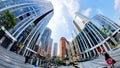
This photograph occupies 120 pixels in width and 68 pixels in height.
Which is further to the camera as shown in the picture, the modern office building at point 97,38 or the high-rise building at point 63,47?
the high-rise building at point 63,47

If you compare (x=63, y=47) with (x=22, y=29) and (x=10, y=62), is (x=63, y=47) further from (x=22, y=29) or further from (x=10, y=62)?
(x=10, y=62)

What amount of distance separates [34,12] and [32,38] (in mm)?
17369

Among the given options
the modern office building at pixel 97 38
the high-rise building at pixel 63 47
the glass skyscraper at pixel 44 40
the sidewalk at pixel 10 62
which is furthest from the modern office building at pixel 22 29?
the high-rise building at pixel 63 47

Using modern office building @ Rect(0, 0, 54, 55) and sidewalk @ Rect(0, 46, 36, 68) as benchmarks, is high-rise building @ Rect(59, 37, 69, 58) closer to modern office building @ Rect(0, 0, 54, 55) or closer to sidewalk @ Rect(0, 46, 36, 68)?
modern office building @ Rect(0, 0, 54, 55)

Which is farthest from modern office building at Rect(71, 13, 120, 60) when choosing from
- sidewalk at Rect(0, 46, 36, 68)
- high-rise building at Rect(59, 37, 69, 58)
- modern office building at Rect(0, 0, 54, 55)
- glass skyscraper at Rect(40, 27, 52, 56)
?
high-rise building at Rect(59, 37, 69, 58)

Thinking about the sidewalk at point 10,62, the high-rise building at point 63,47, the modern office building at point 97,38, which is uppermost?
the high-rise building at point 63,47

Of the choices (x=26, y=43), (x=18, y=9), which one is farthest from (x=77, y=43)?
(x=18, y=9)

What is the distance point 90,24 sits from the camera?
95.8 metres

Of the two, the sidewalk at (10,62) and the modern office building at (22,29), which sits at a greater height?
the modern office building at (22,29)

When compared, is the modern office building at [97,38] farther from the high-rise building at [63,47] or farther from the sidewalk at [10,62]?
the high-rise building at [63,47]

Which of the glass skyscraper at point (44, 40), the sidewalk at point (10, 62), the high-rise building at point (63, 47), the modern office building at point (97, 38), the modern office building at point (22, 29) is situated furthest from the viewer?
the high-rise building at point (63, 47)

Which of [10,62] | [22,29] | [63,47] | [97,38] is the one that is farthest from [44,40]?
[10,62]

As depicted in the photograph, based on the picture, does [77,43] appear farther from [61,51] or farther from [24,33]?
[61,51]

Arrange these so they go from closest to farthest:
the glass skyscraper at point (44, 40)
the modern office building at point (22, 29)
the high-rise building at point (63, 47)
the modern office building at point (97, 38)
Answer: the modern office building at point (22, 29)
the modern office building at point (97, 38)
the glass skyscraper at point (44, 40)
the high-rise building at point (63, 47)
